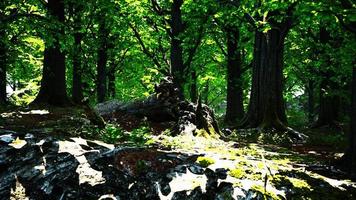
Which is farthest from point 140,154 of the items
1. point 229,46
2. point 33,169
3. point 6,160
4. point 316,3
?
point 229,46

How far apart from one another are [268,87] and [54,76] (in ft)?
29.8

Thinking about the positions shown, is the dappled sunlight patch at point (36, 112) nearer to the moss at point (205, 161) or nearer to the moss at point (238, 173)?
the moss at point (205, 161)

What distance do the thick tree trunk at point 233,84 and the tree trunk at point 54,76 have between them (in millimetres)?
11980

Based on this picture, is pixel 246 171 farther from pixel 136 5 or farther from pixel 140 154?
pixel 136 5

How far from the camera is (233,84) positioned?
2345 centimetres

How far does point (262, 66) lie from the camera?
14891 millimetres

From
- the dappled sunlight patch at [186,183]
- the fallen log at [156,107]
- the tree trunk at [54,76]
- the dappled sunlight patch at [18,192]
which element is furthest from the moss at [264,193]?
the tree trunk at [54,76]

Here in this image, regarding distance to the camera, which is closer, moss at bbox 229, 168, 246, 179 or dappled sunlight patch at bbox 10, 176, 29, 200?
dappled sunlight patch at bbox 10, 176, 29, 200

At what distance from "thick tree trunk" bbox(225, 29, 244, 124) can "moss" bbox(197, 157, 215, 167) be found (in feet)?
55.7

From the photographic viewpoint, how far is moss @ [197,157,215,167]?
18.7 feet

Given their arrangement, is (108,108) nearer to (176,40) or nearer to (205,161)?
(176,40)

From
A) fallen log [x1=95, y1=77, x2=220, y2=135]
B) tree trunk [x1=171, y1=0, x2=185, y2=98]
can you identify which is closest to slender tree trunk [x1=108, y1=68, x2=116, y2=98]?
tree trunk [x1=171, y1=0, x2=185, y2=98]

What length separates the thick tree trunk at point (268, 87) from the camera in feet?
46.8

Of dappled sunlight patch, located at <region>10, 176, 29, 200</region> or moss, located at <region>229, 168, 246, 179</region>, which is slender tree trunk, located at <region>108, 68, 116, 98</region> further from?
moss, located at <region>229, 168, 246, 179</region>
